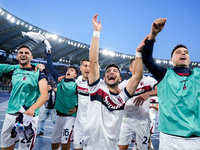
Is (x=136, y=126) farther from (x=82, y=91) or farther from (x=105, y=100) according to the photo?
(x=105, y=100)

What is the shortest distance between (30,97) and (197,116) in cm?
276

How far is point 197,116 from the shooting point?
7.29ft

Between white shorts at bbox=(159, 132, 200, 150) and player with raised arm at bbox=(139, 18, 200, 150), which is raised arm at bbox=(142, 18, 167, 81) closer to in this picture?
player with raised arm at bbox=(139, 18, 200, 150)

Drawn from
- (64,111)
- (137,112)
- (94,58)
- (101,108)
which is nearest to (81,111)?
(64,111)

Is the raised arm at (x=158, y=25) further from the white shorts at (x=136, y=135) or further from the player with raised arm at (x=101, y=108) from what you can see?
the white shorts at (x=136, y=135)

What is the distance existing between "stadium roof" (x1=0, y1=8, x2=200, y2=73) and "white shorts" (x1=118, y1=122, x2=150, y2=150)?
20.2m

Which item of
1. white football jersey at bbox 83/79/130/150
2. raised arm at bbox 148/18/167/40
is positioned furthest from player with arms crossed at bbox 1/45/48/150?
raised arm at bbox 148/18/167/40

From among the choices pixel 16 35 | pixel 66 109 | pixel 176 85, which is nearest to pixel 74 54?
pixel 16 35

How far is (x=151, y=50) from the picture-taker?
2.29 m

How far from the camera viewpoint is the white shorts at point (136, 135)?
3.67m

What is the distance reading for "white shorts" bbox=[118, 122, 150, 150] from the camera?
3672 millimetres

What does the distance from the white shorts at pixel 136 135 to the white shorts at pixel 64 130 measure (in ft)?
4.14

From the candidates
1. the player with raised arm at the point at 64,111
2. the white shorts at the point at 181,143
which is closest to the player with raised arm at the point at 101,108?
the white shorts at the point at 181,143

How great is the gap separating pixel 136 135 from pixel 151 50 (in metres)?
2.32
